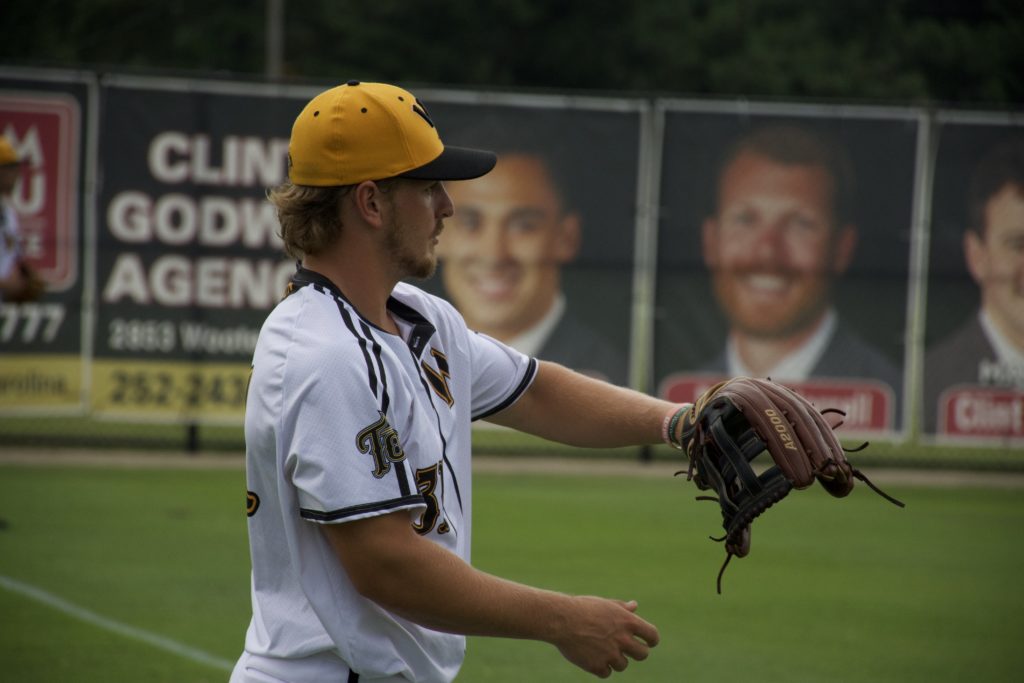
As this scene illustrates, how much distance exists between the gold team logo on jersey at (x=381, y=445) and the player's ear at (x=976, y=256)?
11244 mm

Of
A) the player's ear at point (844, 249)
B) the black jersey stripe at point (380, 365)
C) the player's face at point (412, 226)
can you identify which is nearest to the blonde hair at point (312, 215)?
the player's face at point (412, 226)

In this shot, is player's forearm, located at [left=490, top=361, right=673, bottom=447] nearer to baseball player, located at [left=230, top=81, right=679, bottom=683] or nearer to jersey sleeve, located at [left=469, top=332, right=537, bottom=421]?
jersey sleeve, located at [left=469, top=332, right=537, bottom=421]

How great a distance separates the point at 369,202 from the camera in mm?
3064

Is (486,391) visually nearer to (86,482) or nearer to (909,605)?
(909,605)

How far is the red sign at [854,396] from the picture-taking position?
13.0 metres

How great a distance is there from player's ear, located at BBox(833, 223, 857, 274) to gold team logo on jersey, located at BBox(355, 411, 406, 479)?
35.6 feet

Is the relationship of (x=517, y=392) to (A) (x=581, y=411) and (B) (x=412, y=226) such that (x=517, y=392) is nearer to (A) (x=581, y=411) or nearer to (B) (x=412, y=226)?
(A) (x=581, y=411)

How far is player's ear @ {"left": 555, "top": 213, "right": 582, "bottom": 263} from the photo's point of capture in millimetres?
12961

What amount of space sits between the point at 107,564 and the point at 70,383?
158 inches

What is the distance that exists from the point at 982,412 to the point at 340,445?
448 inches

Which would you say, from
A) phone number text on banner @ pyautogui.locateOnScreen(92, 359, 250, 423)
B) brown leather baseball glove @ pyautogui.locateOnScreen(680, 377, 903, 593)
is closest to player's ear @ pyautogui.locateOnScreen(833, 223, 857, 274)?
phone number text on banner @ pyautogui.locateOnScreen(92, 359, 250, 423)

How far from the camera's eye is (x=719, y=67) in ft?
123

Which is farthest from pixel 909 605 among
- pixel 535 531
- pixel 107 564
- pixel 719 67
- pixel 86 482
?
A: pixel 719 67

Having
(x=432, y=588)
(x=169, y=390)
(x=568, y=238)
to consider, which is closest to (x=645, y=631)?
(x=432, y=588)
